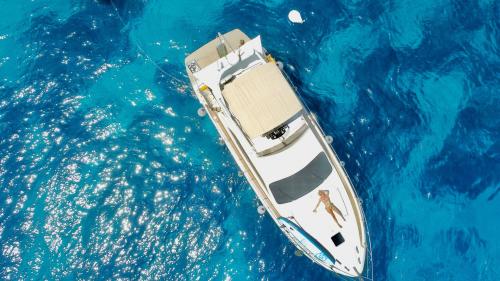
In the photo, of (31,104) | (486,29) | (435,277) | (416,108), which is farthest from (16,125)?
(486,29)

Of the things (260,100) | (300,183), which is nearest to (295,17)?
(260,100)

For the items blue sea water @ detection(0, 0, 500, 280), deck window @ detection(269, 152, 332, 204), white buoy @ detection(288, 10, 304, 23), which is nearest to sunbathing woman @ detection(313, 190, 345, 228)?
deck window @ detection(269, 152, 332, 204)

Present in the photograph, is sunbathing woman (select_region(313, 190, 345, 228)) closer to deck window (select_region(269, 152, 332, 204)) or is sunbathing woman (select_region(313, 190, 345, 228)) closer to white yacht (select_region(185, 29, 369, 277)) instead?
white yacht (select_region(185, 29, 369, 277))

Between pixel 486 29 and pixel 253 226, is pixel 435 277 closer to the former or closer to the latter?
pixel 253 226

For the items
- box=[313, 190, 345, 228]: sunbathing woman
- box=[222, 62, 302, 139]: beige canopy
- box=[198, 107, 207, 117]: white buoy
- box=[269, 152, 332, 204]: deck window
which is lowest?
box=[313, 190, 345, 228]: sunbathing woman

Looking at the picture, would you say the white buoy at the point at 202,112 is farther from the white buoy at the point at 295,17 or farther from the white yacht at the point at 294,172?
the white buoy at the point at 295,17

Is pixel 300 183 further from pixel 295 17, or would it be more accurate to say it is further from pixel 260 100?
pixel 295 17
